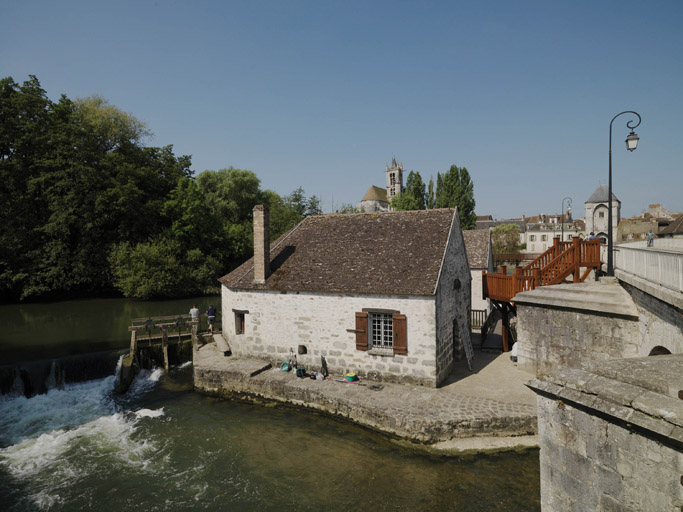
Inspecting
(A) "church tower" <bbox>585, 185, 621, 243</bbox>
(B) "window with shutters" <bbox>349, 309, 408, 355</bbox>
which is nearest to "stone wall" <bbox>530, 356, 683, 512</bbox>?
(B) "window with shutters" <bbox>349, 309, 408, 355</bbox>

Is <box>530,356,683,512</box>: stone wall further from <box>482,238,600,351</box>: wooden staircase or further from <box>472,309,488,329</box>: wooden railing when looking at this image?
<box>472,309,488,329</box>: wooden railing

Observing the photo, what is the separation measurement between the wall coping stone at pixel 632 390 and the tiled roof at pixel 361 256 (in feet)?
22.3

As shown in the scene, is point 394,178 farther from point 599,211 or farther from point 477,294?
point 477,294

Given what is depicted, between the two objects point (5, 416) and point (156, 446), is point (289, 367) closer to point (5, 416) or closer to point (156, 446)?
point (156, 446)

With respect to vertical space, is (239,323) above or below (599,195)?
below

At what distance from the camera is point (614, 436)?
447cm

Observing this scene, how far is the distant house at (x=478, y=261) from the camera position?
2106 cm

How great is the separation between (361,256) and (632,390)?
10336 mm

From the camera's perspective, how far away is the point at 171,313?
26875mm

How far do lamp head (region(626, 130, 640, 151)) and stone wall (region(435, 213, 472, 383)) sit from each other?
5638 mm


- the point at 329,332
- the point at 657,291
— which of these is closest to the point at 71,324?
the point at 329,332

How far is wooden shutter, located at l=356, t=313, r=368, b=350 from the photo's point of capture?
42.2 ft

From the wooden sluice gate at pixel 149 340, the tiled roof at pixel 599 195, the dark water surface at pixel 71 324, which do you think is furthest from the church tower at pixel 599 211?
the wooden sluice gate at pixel 149 340

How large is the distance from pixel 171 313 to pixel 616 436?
27.4 meters
